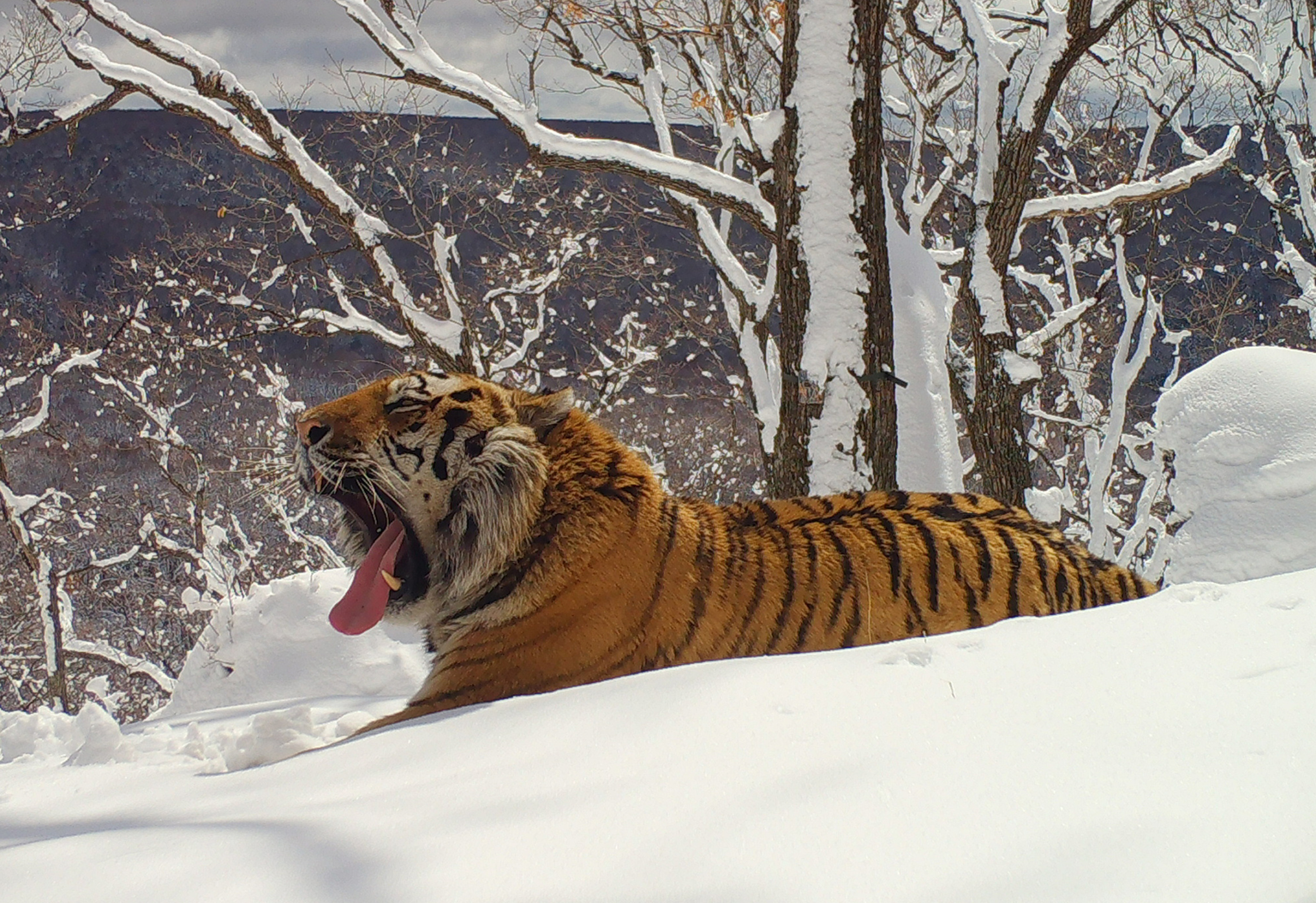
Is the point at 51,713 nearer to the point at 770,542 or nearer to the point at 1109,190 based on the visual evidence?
the point at 770,542

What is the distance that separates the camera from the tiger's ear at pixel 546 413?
130 inches

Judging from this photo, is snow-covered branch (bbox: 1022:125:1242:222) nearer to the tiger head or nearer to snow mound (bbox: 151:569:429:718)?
snow mound (bbox: 151:569:429:718)

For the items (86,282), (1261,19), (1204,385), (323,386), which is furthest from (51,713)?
(86,282)

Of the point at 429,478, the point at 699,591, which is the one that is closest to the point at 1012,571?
the point at 699,591

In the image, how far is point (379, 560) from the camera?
3328 mm

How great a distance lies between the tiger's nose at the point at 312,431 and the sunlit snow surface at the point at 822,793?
3.81ft

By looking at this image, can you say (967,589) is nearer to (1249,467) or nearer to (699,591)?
(699,591)

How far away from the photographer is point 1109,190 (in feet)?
26.5

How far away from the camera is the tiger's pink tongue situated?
3174 mm

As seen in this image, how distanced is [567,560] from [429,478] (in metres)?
0.49

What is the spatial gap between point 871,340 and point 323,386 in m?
25.4

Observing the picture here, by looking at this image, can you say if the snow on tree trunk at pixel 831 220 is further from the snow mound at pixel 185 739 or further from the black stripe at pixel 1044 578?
the snow mound at pixel 185 739

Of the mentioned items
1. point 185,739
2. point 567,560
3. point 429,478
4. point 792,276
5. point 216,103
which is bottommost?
point 185,739

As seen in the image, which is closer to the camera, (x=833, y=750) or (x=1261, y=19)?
(x=833, y=750)
